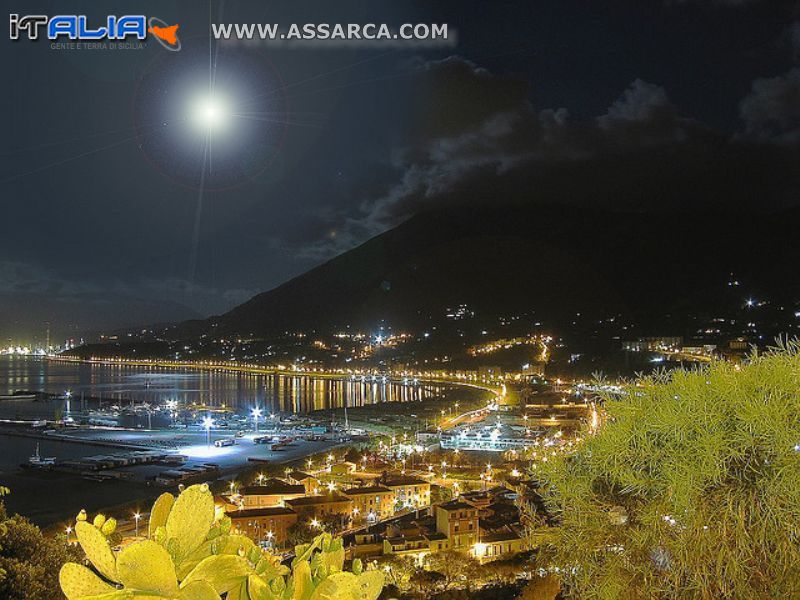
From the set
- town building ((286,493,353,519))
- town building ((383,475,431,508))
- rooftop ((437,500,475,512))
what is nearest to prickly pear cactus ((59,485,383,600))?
rooftop ((437,500,475,512))

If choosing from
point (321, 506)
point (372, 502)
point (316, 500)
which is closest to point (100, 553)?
point (321, 506)

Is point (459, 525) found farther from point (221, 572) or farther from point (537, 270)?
point (537, 270)

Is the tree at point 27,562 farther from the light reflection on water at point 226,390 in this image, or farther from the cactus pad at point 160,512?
the light reflection on water at point 226,390

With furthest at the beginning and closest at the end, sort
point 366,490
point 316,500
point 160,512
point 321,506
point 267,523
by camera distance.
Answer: point 366,490 < point 316,500 < point 321,506 < point 267,523 < point 160,512

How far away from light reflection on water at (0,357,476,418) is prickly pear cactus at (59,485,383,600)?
1175 inches

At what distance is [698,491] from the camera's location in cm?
177

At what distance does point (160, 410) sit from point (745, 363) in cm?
3061

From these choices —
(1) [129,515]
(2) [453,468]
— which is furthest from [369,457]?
(1) [129,515]

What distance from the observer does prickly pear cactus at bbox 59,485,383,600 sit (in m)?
0.52

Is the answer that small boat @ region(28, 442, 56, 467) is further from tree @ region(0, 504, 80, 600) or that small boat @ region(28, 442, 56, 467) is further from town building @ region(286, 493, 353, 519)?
tree @ region(0, 504, 80, 600)

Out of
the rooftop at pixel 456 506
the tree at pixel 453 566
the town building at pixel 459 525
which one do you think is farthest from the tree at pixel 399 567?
the rooftop at pixel 456 506

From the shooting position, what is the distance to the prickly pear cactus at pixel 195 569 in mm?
524

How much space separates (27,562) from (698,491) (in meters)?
2.24

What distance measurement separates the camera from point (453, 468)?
14.3 meters
